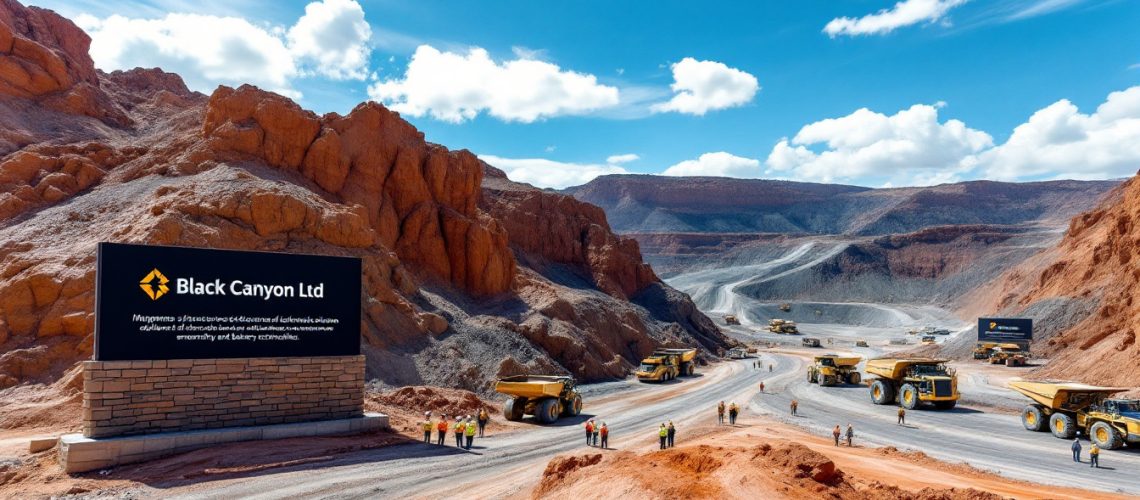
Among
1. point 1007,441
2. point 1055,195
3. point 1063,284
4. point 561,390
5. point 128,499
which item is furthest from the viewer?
point 1055,195

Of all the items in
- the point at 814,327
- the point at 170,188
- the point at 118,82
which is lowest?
the point at 814,327

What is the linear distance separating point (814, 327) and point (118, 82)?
3853 inches

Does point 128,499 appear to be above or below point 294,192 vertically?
below

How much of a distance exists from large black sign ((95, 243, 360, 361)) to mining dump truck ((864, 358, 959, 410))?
92.7ft

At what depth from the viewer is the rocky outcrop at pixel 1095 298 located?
39.6 m

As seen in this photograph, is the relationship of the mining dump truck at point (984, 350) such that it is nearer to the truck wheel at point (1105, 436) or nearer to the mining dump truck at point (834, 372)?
the mining dump truck at point (834, 372)

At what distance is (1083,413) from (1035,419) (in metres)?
2.07

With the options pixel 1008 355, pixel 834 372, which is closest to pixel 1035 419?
pixel 834 372

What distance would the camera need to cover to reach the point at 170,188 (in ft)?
120

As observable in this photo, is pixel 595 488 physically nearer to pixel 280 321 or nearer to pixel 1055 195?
pixel 280 321

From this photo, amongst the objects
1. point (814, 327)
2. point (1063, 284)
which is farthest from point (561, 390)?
point (814, 327)

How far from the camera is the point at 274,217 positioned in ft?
121

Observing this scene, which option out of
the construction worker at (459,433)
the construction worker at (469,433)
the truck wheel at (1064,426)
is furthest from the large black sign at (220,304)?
the truck wheel at (1064,426)

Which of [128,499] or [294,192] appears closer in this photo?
[128,499]
